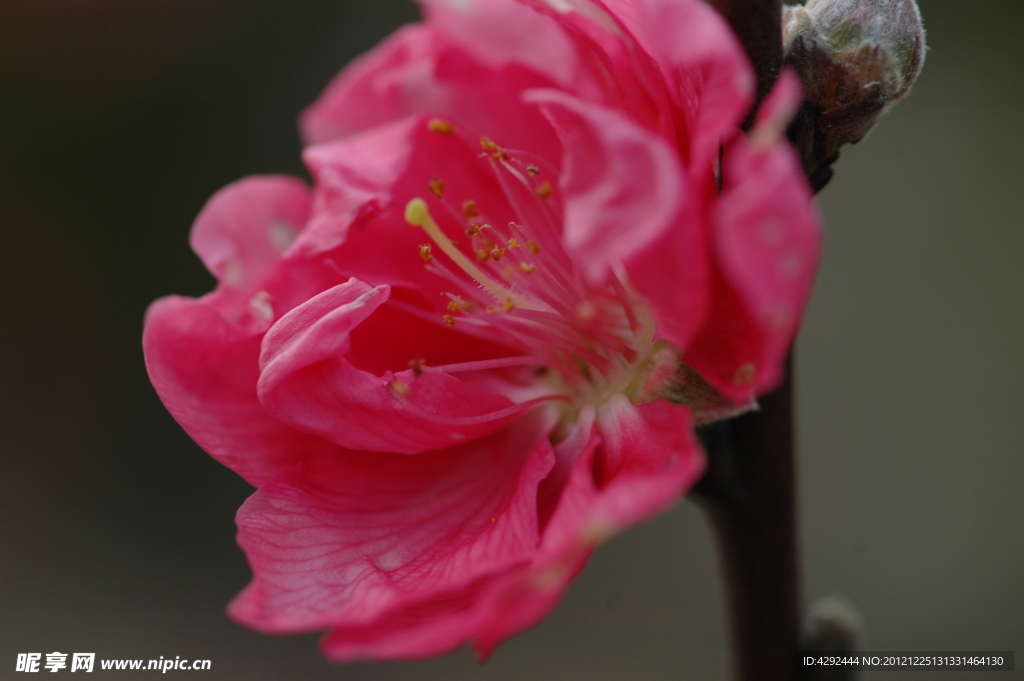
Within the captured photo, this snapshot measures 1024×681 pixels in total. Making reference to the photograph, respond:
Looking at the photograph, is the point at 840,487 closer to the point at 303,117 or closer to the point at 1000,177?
the point at 1000,177

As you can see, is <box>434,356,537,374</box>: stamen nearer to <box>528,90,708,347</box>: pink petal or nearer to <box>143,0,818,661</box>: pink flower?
<box>143,0,818,661</box>: pink flower

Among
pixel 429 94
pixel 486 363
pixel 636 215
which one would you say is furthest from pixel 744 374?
pixel 429 94

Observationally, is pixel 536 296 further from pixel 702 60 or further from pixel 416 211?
pixel 702 60

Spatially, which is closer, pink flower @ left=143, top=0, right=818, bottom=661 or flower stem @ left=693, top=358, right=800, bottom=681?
pink flower @ left=143, top=0, right=818, bottom=661

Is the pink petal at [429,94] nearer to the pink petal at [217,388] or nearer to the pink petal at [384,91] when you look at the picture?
the pink petal at [384,91]

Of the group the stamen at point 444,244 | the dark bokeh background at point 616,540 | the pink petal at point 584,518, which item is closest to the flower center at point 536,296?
the stamen at point 444,244

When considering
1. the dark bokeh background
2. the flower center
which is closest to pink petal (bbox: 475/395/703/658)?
the flower center

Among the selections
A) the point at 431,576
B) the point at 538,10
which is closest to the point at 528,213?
the point at 538,10
